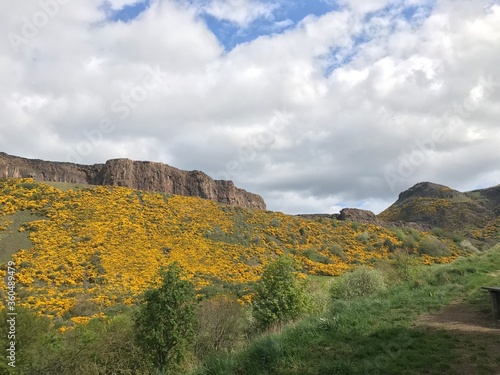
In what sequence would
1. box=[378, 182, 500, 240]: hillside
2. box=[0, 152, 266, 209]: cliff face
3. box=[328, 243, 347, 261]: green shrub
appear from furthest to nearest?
box=[0, 152, 266, 209]: cliff face
box=[378, 182, 500, 240]: hillside
box=[328, 243, 347, 261]: green shrub

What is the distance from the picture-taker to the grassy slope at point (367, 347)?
8.50m

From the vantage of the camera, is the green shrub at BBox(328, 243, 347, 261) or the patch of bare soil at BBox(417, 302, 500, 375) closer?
the patch of bare soil at BBox(417, 302, 500, 375)

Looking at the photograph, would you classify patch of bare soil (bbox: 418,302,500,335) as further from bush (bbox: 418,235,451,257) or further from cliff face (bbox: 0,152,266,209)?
cliff face (bbox: 0,152,266,209)

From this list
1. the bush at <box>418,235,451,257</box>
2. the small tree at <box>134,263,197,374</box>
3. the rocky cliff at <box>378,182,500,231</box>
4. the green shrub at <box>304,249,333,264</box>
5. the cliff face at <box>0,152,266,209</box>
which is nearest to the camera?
the small tree at <box>134,263,197,374</box>

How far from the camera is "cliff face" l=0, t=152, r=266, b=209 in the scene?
90.5m

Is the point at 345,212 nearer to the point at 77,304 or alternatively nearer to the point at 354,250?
the point at 354,250

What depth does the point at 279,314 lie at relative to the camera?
2391cm

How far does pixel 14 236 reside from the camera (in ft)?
159

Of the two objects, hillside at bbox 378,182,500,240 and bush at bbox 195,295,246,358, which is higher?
hillside at bbox 378,182,500,240

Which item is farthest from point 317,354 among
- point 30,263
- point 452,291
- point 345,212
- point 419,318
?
point 345,212

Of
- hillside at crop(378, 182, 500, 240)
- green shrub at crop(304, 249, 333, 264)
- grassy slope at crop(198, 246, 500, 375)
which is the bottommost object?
grassy slope at crop(198, 246, 500, 375)

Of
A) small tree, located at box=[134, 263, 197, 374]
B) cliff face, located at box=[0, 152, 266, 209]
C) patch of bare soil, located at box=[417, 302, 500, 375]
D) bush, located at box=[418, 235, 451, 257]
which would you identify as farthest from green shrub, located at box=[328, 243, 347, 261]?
patch of bare soil, located at box=[417, 302, 500, 375]

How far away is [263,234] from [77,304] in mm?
35364

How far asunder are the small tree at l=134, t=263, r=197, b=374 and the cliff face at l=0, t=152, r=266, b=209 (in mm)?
76685
